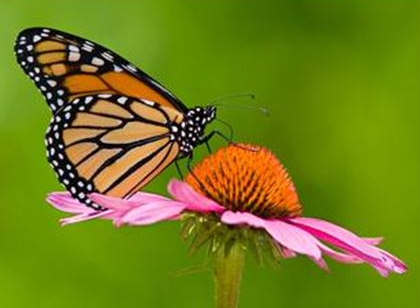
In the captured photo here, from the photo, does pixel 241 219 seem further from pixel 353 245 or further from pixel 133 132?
pixel 133 132

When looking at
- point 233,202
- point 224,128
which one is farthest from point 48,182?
point 233,202

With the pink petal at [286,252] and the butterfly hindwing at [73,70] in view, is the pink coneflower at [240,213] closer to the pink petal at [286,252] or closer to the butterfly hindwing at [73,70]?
the pink petal at [286,252]

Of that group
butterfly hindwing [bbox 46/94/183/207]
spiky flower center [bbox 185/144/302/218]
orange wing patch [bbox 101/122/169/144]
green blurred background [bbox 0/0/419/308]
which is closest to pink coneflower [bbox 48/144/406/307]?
spiky flower center [bbox 185/144/302/218]

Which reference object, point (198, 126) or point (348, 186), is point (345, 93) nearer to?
point (348, 186)

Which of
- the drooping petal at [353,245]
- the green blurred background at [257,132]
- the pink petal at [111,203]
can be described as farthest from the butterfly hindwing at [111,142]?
the green blurred background at [257,132]

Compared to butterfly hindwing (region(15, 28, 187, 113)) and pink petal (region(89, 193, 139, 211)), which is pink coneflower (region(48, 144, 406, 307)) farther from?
butterfly hindwing (region(15, 28, 187, 113))

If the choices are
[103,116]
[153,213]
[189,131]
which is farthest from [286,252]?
[103,116]
